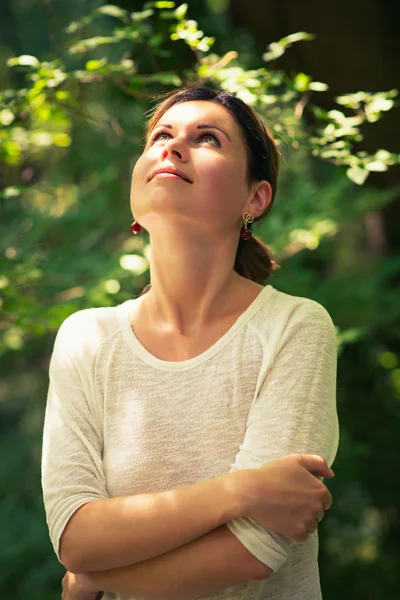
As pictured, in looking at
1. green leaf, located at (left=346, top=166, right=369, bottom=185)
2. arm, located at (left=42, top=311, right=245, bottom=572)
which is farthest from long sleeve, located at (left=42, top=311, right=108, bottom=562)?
green leaf, located at (left=346, top=166, right=369, bottom=185)

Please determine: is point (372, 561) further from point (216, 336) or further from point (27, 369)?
point (216, 336)

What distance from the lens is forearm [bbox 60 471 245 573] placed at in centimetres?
134

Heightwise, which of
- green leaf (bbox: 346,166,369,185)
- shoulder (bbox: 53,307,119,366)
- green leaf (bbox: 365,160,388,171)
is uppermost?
green leaf (bbox: 346,166,369,185)

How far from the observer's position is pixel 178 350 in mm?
1563

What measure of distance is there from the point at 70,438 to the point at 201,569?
36 centimetres

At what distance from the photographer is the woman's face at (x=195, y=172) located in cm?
150

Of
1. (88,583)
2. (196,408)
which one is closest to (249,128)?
(196,408)

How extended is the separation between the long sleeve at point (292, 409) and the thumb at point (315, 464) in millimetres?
32

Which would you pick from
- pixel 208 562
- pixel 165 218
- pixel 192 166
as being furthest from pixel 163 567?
pixel 192 166

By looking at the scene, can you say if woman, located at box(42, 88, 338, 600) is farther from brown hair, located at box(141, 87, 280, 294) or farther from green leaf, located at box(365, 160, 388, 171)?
green leaf, located at box(365, 160, 388, 171)

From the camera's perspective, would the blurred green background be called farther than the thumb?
Yes

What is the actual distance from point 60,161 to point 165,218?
13.7 ft

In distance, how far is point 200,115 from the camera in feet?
5.30

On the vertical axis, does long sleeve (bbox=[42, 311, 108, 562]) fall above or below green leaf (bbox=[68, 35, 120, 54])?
below
